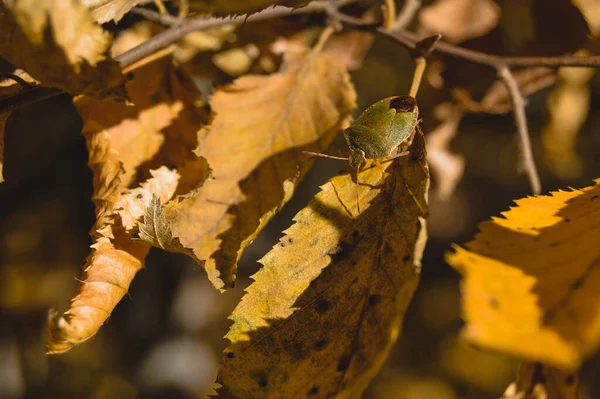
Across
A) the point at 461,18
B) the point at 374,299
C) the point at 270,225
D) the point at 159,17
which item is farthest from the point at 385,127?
the point at 270,225

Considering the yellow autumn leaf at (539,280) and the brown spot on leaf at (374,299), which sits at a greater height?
the yellow autumn leaf at (539,280)

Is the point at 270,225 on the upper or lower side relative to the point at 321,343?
lower

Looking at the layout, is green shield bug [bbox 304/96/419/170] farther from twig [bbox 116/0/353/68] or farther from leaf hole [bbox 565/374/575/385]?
leaf hole [bbox 565/374/575/385]

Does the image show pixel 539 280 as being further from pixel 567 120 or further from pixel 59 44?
pixel 567 120

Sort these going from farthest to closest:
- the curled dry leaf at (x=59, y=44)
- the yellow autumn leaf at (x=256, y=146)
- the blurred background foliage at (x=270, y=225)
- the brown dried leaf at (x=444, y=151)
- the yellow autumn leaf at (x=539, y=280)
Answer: the brown dried leaf at (x=444, y=151) < the blurred background foliage at (x=270, y=225) < the yellow autumn leaf at (x=256, y=146) < the curled dry leaf at (x=59, y=44) < the yellow autumn leaf at (x=539, y=280)

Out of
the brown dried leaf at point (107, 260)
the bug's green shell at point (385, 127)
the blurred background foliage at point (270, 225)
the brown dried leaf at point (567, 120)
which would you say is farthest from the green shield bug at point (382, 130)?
the brown dried leaf at point (567, 120)

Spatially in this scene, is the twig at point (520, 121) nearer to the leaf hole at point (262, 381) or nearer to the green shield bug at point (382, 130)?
the green shield bug at point (382, 130)

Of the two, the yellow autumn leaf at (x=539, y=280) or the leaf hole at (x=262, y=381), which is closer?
the yellow autumn leaf at (x=539, y=280)

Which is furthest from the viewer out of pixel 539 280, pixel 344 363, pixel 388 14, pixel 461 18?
pixel 461 18
